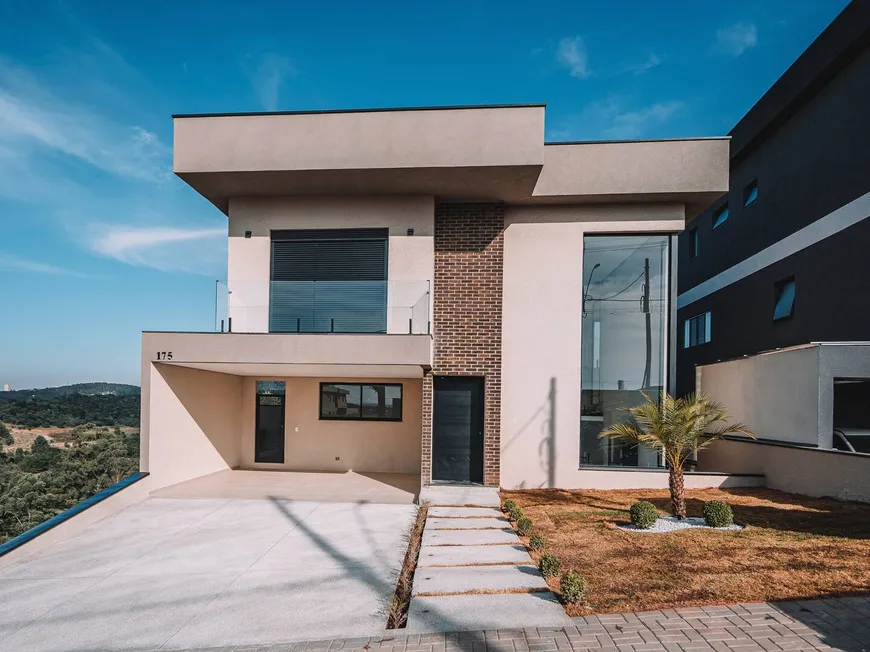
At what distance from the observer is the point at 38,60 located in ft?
39.8

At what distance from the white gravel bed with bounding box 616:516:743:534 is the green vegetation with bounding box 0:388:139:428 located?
145 ft

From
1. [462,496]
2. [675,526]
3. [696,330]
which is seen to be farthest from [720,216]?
[462,496]

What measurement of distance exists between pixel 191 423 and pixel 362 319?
4574 mm

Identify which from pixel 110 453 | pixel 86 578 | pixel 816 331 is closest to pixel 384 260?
pixel 86 578

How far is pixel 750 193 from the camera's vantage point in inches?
669

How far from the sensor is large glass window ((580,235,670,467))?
10695 millimetres

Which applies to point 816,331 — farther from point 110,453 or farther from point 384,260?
point 110,453

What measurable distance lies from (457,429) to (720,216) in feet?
49.2

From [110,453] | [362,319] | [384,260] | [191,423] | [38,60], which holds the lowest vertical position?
[110,453]

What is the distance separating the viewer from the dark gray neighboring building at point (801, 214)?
39.1 ft

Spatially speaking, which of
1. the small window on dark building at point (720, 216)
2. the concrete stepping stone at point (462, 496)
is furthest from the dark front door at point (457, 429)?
the small window on dark building at point (720, 216)

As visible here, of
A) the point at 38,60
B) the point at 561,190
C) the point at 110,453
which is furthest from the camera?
the point at 110,453

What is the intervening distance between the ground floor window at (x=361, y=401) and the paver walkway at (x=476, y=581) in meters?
4.46

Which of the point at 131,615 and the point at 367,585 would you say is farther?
the point at 367,585
